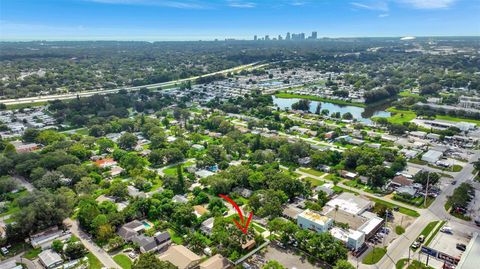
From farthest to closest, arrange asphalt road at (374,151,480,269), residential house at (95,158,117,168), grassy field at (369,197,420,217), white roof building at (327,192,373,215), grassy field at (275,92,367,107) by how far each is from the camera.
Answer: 1. grassy field at (275,92,367,107)
2. residential house at (95,158,117,168)
3. grassy field at (369,197,420,217)
4. white roof building at (327,192,373,215)
5. asphalt road at (374,151,480,269)

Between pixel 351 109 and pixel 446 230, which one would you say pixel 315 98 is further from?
pixel 446 230

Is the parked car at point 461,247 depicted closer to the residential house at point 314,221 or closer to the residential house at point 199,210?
the residential house at point 314,221

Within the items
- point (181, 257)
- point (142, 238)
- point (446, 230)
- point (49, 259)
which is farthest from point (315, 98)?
point (49, 259)

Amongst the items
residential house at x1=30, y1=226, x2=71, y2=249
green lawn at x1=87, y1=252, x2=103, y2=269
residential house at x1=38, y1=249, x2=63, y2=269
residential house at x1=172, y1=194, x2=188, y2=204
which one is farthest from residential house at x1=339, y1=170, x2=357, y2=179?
residential house at x1=38, y1=249, x2=63, y2=269

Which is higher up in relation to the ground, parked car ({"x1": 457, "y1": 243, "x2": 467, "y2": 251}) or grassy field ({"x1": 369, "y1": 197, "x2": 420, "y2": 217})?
parked car ({"x1": 457, "y1": 243, "x2": 467, "y2": 251})

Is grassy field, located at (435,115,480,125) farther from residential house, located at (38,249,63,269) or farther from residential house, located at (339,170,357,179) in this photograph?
residential house, located at (38,249,63,269)

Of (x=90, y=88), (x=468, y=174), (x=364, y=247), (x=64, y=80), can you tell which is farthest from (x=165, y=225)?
(x=64, y=80)

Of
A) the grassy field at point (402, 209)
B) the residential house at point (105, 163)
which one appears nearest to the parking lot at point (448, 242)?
the grassy field at point (402, 209)
